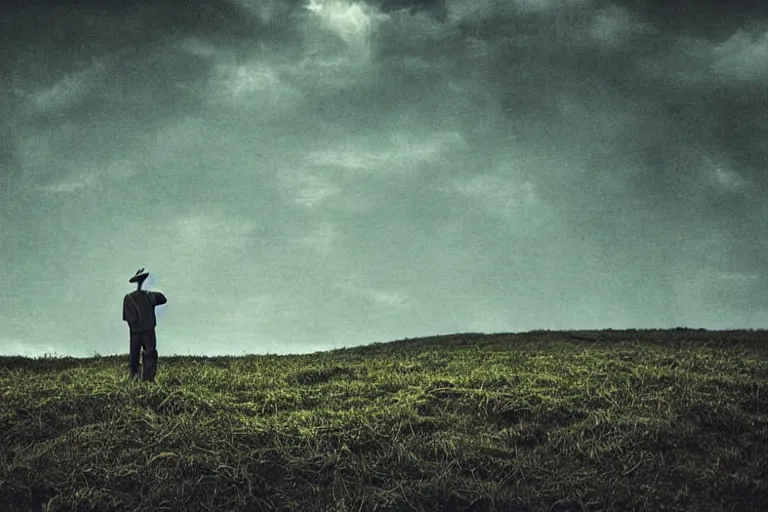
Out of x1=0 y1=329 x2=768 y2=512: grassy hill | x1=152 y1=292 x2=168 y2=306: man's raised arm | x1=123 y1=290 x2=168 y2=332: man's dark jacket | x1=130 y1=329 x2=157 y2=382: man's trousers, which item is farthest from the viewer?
x1=152 y1=292 x2=168 y2=306: man's raised arm

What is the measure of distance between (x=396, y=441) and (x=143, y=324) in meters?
7.83

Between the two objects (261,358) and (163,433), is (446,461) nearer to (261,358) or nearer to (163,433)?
(163,433)

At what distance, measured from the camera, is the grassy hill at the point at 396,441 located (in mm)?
10914

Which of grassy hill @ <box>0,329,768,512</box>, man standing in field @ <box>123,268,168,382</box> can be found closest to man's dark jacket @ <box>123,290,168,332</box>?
man standing in field @ <box>123,268,168,382</box>

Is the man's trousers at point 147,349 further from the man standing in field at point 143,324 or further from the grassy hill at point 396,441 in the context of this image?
the grassy hill at point 396,441

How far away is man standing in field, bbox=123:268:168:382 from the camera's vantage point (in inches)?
680

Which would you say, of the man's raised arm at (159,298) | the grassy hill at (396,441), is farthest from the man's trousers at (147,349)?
the man's raised arm at (159,298)

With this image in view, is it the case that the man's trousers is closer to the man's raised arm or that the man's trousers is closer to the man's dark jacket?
the man's dark jacket

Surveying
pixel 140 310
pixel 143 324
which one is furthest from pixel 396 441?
pixel 140 310

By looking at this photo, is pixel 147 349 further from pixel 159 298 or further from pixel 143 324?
pixel 159 298

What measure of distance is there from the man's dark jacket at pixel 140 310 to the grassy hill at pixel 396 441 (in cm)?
134

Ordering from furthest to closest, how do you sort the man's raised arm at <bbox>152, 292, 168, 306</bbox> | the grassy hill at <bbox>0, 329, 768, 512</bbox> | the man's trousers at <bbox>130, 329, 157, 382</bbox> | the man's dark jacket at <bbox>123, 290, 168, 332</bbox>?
1. the man's raised arm at <bbox>152, 292, 168, 306</bbox>
2. the man's trousers at <bbox>130, 329, 157, 382</bbox>
3. the man's dark jacket at <bbox>123, 290, 168, 332</bbox>
4. the grassy hill at <bbox>0, 329, 768, 512</bbox>

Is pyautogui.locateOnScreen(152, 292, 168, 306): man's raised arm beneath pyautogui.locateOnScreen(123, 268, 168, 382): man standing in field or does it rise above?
above

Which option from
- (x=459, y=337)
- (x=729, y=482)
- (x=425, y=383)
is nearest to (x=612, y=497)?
(x=729, y=482)
